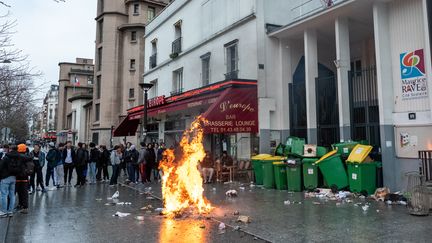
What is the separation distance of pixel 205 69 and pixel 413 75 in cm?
1052

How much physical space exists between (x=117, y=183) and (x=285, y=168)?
7642 mm

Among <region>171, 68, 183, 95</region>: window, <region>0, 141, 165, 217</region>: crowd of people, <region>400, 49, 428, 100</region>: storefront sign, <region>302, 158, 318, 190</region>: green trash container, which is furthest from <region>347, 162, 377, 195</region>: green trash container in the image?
<region>171, 68, 183, 95</region>: window

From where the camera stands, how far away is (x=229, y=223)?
702cm

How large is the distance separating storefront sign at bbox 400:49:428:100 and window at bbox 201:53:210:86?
381 inches

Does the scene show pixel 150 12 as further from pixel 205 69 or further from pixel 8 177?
pixel 8 177

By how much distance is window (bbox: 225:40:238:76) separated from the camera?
15336 mm

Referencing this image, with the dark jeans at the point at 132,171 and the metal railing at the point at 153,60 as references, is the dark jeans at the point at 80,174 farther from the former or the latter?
the metal railing at the point at 153,60

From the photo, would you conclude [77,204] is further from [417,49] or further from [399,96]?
[417,49]

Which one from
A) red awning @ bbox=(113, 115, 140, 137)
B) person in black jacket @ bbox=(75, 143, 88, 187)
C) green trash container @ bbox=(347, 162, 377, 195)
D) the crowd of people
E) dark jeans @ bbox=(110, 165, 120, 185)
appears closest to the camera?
the crowd of people

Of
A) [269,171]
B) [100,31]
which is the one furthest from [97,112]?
[269,171]

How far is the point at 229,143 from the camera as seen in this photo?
15.6 m

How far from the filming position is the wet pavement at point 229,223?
602cm

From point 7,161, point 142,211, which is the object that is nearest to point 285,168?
point 142,211

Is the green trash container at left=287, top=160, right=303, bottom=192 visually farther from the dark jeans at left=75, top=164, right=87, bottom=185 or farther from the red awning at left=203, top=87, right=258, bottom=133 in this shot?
the dark jeans at left=75, top=164, right=87, bottom=185
